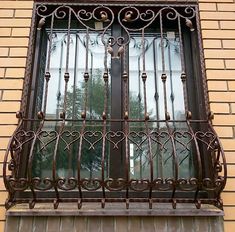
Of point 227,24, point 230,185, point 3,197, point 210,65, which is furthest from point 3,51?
point 230,185

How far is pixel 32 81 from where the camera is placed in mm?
2861

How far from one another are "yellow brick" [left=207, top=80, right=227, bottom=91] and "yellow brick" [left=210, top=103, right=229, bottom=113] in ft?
0.45

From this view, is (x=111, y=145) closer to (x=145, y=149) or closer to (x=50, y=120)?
(x=145, y=149)

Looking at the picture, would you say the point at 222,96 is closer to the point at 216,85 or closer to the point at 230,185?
the point at 216,85

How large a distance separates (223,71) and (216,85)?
0.15 metres

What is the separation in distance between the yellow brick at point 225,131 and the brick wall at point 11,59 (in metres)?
1.55

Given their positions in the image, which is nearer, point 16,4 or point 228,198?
point 228,198

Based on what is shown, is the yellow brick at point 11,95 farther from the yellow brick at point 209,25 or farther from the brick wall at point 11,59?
the yellow brick at point 209,25

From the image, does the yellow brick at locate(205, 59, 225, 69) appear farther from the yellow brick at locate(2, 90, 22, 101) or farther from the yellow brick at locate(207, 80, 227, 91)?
the yellow brick at locate(2, 90, 22, 101)

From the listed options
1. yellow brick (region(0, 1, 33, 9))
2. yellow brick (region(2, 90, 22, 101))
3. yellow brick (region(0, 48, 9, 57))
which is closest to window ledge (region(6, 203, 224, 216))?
yellow brick (region(2, 90, 22, 101))

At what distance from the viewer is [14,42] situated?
2887mm

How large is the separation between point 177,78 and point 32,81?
1.24 meters

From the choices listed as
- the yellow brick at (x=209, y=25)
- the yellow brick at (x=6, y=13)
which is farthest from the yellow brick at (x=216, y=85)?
the yellow brick at (x=6, y=13)

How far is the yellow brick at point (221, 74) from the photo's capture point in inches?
108
